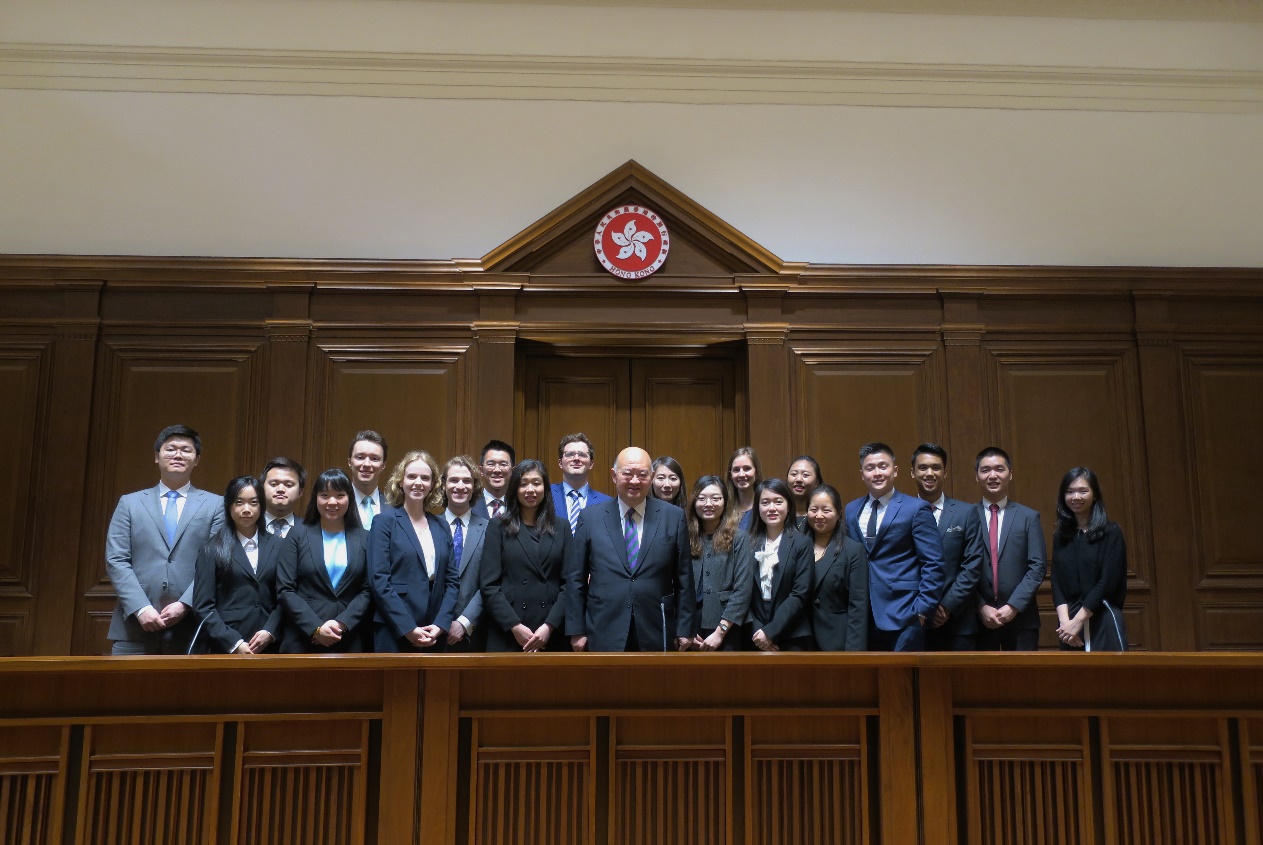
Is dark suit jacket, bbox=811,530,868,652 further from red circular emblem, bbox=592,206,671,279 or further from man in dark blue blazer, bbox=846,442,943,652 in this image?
red circular emblem, bbox=592,206,671,279

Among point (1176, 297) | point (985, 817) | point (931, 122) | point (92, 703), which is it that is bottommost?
point (985, 817)

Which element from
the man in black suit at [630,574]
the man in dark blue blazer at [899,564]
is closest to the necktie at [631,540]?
the man in black suit at [630,574]

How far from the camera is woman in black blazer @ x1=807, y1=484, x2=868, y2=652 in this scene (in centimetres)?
378

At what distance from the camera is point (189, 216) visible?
18.7 feet

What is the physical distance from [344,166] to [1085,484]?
14.1ft

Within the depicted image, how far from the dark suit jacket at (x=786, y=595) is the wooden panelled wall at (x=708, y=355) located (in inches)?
70.9

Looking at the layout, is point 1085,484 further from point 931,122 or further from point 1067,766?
→ point 931,122

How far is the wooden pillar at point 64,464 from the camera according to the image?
5.20 m

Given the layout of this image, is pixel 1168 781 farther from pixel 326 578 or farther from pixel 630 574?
pixel 326 578

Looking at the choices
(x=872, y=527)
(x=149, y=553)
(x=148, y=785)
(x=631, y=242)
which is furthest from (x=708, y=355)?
(x=148, y=785)

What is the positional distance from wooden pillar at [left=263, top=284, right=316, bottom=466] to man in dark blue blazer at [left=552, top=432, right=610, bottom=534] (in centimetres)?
171

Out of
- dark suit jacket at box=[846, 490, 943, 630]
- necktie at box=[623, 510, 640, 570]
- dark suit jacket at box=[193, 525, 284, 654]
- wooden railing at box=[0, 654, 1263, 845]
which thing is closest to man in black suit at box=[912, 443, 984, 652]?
dark suit jacket at box=[846, 490, 943, 630]

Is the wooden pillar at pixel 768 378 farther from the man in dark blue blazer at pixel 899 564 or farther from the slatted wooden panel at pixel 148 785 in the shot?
the slatted wooden panel at pixel 148 785

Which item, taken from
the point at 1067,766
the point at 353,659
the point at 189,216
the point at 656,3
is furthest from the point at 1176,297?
the point at 189,216
